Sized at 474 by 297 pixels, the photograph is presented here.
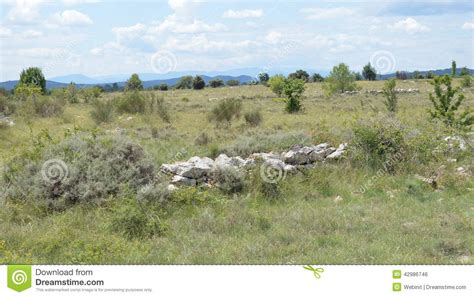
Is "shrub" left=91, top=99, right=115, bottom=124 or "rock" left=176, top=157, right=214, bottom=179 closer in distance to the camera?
"rock" left=176, top=157, right=214, bottom=179

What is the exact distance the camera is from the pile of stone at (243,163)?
749cm

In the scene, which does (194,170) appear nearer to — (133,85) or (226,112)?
(226,112)

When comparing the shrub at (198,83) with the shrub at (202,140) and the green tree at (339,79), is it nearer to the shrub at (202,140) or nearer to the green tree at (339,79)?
the green tree at (339,79)

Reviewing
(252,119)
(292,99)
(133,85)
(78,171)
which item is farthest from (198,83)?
(78,171)

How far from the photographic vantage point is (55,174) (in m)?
6.87

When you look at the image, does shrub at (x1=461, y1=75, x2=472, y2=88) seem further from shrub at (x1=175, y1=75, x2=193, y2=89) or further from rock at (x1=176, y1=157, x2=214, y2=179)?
shrub at (x1=175, y1=75, x2=193, y2=89)

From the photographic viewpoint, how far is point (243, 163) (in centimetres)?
801

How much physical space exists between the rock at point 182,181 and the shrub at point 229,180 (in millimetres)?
379

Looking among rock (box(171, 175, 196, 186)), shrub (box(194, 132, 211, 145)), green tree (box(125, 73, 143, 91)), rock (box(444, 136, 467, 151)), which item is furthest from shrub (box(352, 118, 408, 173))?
green tree (box(125, 73, 143, 91))

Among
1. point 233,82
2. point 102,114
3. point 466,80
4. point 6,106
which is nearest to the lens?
point 102,114

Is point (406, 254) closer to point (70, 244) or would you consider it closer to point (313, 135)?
point (70, 244)

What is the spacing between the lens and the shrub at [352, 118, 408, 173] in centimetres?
868
